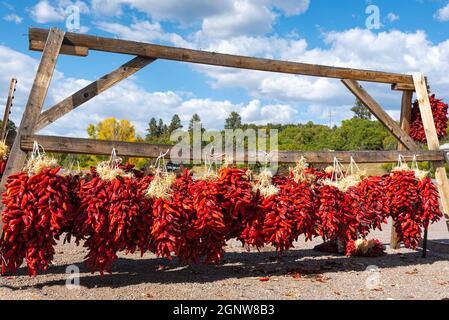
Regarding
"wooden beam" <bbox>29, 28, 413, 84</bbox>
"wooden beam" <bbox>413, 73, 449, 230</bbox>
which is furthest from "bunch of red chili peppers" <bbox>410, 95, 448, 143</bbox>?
"wooden beam" <bbox>29, 28, 413, 84</bbox>

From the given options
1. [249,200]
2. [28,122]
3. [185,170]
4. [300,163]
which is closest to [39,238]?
[28,122]

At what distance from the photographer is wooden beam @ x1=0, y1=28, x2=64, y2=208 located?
15.8ft

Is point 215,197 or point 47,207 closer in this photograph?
point 47,207

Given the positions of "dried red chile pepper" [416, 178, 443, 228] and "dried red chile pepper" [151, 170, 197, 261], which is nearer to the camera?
"dried red chile pepper" [151, 170, 197, 261]

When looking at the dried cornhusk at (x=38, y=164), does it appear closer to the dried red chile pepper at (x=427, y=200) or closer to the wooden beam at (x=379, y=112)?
the wooden beam at (x=379, y=112)

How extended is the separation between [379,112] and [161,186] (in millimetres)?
3994

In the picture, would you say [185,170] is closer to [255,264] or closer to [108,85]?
[108,85]

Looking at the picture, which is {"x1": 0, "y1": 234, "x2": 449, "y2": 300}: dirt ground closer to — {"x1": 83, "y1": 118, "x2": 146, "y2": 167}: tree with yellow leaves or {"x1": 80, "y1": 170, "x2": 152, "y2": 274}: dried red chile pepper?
{"x1": 80, "y1": 170, "x2": 152, "y2": 274}: dried red chile pepper

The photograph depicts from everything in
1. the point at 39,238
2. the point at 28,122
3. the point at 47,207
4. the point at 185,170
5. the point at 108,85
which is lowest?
the point at 39,238

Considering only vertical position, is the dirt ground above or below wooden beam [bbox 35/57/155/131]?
below

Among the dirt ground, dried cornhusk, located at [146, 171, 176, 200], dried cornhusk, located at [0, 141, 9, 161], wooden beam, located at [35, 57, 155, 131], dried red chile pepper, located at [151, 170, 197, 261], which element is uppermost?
wooden beam, located at [35, 57, 155, 131]

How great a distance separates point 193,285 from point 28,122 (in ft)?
8.38

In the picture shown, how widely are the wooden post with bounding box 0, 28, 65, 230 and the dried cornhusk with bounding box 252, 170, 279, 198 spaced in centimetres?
255

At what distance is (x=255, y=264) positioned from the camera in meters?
6.61
